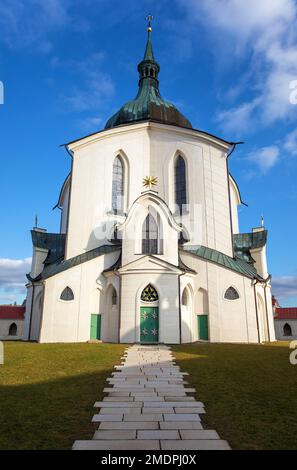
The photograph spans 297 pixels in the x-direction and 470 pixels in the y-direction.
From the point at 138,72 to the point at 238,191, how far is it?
66.9 ft

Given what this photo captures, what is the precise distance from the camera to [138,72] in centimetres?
4662

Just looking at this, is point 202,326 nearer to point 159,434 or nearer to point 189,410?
point 189,410

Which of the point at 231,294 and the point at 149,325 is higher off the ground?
the point at 231,294

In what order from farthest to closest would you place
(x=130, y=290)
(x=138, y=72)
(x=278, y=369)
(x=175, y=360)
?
(x=138, y=72)
(x=130, y=290)
(x=175, y=360)
(x=278, y=369)

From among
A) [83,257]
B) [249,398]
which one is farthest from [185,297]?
[249,398]

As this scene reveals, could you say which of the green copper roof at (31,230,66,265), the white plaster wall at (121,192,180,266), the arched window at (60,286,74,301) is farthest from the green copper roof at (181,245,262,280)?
the green copper roof at (31,230,66,265)

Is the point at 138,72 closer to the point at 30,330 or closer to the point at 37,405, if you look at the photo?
the point at 30,330

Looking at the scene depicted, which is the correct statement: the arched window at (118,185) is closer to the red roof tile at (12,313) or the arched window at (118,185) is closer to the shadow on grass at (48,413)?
the shadow on grass at (48,413)

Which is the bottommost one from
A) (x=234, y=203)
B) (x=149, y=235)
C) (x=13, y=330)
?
(x=13, y=330)

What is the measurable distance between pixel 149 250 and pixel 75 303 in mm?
6564

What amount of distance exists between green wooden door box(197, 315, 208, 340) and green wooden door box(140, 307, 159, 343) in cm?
429

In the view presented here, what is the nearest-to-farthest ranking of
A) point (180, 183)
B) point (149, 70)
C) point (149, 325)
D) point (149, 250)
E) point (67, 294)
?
point (149, 325) < point (149, 250) < point (67, 294) < point (180, 183) < point (149, 70)

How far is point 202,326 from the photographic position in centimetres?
2639
